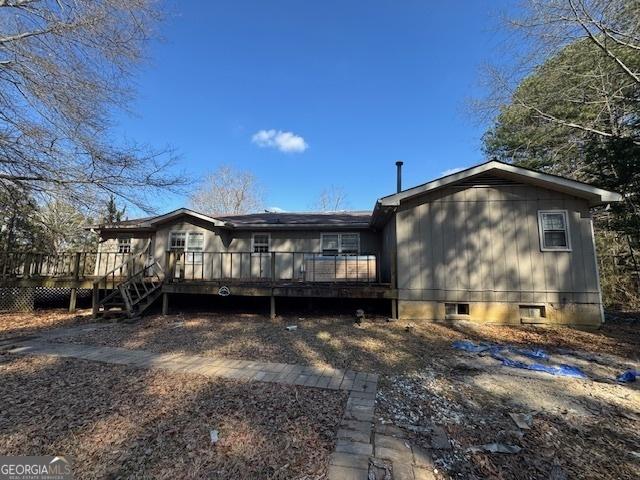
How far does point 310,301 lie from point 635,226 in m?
9.80

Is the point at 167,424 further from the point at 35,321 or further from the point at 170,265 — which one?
the point at 35,321

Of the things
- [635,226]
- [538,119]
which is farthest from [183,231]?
[538,119]

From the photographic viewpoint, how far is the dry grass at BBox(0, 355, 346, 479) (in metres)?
2.66

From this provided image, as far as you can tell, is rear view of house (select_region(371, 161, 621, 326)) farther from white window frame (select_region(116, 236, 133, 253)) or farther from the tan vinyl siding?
white window frame (select_region(116, 236, 133, 253))

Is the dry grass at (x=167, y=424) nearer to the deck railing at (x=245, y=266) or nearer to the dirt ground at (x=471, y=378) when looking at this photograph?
the dirt ground at (x=471, y=378)

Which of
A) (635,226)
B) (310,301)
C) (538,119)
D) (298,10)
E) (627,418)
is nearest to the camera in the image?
(627,418)

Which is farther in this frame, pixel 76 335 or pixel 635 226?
pixel 635 226

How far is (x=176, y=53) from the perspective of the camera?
1085 centimetres

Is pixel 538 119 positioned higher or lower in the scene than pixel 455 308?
higher

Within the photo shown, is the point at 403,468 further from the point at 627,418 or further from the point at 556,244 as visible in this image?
the point at 556,244

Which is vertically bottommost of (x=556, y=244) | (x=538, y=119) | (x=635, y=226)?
(x=556, y=244)

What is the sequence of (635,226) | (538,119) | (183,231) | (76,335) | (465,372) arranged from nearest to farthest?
(465,372), (76,335), (635,226), (183,231), (538,119)

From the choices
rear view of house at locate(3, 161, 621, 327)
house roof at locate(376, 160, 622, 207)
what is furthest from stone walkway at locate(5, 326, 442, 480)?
house roof at locate(376, 160, 622, 207)

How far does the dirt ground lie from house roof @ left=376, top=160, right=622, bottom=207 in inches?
129
